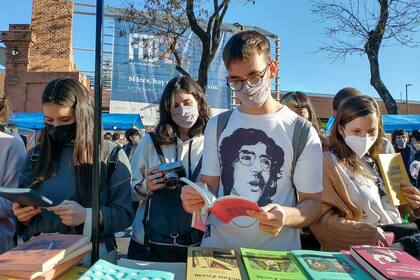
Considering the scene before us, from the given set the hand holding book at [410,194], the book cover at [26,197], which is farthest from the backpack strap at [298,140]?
the book cover at [26,197]

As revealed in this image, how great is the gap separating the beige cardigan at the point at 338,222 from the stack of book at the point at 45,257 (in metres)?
1.05

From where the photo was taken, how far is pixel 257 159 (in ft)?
5.31

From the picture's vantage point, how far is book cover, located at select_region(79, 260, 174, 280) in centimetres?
107

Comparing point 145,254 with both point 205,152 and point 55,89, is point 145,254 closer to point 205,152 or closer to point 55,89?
point 205,152

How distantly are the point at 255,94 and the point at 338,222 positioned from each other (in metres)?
0.71

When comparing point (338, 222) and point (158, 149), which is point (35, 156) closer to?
point (158, 149)

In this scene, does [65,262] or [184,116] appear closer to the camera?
[65,262]

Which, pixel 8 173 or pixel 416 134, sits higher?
pixel 416 134

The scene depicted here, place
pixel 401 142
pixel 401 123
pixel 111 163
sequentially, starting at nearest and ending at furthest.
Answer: pixel 111 163 < pixel 401 142 < pixel 401 123

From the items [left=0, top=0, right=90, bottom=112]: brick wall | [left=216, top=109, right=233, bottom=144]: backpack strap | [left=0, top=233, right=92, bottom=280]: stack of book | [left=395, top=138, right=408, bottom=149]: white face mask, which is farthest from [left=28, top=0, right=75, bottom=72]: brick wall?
[left=0, top=233, right=92, bottom=280]: stack of book

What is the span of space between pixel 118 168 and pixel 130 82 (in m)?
13.9

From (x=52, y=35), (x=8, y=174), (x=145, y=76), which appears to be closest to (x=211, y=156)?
(x=8, y=174)

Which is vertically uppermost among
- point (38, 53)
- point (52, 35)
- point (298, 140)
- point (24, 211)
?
point (52, 35)

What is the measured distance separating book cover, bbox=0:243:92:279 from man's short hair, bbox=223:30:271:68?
0.87 m
